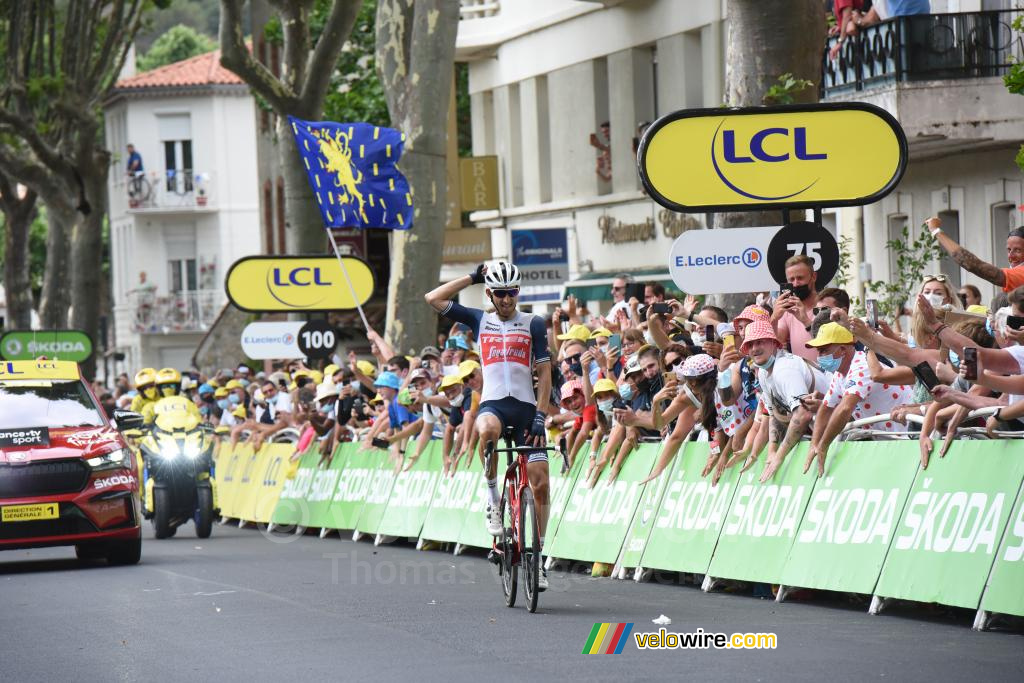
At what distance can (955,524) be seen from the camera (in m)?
11.6

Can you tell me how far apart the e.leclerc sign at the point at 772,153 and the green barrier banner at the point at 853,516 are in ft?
9.30

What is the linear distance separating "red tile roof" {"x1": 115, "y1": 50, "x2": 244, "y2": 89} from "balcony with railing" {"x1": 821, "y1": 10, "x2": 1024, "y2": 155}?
200ft

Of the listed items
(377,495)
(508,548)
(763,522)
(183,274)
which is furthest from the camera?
(183,274)

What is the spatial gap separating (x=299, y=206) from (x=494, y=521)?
19.4 meters

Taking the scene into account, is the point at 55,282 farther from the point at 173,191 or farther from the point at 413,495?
the point at 173,191

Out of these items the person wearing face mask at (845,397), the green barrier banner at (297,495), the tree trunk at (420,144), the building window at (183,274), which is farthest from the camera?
the building window at (183,274)

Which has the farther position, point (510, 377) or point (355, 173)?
point (355, 173)

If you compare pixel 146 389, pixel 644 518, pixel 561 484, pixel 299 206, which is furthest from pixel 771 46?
pixel 299 206

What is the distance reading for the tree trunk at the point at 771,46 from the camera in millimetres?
18594

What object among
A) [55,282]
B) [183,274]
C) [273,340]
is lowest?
[273,340]

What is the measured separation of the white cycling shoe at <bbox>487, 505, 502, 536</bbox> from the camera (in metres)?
12.9

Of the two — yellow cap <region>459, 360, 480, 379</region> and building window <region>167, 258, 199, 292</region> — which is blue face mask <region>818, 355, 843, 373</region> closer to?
yellow cap <region>459, 360, 480, 379</region>

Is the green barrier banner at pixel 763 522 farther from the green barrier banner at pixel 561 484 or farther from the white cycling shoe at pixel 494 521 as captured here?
the green barrier banner at pixel 561 484

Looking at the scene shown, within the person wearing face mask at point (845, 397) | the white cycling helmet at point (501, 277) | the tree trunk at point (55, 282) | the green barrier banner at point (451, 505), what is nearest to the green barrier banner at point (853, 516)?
the person wearing face mask at point (845, 397)
